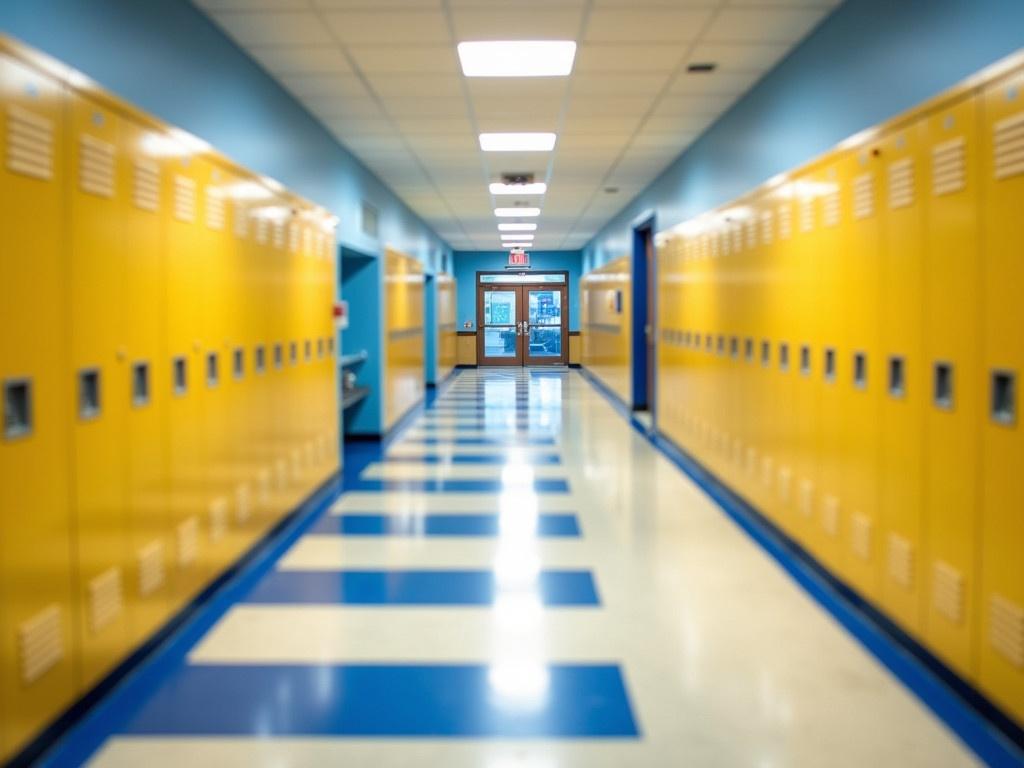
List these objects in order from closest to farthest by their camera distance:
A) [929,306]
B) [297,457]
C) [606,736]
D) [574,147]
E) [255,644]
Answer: [606,736] < [929,306] < [255,644] < [297,457] < [574,147]

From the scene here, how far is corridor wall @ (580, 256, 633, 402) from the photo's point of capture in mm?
12766

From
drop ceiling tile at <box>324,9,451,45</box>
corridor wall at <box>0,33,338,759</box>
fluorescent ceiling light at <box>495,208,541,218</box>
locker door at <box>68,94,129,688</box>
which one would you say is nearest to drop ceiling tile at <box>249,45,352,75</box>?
drop ceiling tile at <box>324,9,451,45</box>

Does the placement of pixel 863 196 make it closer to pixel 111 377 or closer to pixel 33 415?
pixel 111 377

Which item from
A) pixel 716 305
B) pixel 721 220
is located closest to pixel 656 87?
pixel 721 220

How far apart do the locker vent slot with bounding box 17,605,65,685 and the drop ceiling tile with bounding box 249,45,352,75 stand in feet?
12.2

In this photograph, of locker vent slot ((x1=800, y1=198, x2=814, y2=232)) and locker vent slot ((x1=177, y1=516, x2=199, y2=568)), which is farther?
locker vent slot ((x1=800, y1=198, x2=814, y2=232))

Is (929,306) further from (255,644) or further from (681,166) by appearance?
(681,166)

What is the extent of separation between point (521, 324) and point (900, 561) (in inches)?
809

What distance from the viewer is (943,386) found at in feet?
10.6

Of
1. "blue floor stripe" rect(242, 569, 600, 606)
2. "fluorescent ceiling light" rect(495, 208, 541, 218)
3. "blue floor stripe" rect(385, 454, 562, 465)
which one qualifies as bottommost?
"blue floor stripe" rect(242, 569, 600, 606)

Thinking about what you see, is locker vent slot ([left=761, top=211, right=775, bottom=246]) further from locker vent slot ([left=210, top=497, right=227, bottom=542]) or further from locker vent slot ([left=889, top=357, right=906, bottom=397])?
locker vent slot ([left=210, top=497, right=227, bottom=542])

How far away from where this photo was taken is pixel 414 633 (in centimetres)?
376

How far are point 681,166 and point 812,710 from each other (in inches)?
273

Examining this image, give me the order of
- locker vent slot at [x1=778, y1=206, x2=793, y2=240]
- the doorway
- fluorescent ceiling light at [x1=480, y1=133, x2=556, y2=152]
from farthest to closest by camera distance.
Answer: the doorway → fluorescent ceiling light at [x1=480, y1=133, x2=556, y2=152] → locker vent slot at [x1=778, y1=206, x2=793, y2=240]
